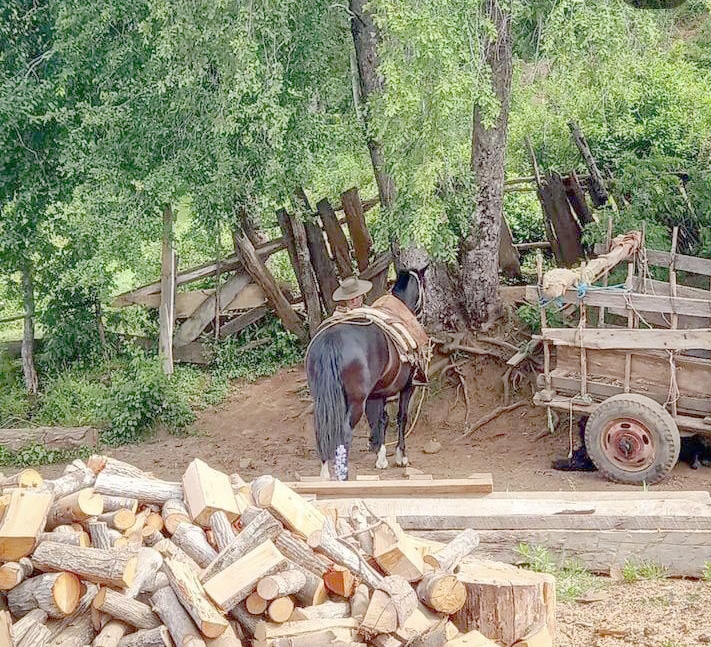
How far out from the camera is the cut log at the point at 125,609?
400cm

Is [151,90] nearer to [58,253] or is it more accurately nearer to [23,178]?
[23,178]

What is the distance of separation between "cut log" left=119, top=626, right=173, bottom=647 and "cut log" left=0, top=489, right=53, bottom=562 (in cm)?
60

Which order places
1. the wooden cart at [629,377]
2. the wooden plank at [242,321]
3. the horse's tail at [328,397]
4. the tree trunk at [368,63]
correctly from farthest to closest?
1. the wooden plank at [242,321]
2. the tree trunk at [368,63]
3. the horse's tail at [328,397]
4. the wooden cart at [629,377]

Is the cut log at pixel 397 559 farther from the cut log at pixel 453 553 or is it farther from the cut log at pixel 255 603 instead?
the cut log at pixel 255 603

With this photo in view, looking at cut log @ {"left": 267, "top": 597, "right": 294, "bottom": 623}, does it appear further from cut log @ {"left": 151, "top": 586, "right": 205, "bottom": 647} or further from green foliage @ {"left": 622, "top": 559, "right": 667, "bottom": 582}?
green foliage @ {"left": 622, "top": 559, "right": 667, "bottom": 582}

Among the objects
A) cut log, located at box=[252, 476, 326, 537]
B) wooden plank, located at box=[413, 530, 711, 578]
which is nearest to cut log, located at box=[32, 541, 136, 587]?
cut log, located at box=[252, 476, 326, 537]

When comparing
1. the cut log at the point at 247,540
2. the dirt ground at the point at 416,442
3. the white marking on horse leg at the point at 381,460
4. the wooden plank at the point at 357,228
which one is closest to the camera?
the cut log at the point at 247,540

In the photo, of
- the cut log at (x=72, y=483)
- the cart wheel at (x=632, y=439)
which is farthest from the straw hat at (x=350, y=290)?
the cut log at (x=72, y=483)

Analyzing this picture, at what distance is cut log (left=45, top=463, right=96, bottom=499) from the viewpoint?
4.68 metres

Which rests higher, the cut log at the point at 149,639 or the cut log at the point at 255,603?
the cut log at the point at 255,603

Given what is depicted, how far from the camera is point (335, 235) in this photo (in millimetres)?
13062

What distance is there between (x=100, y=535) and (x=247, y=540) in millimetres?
696

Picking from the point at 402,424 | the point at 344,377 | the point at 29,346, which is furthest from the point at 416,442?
the point at 29,346

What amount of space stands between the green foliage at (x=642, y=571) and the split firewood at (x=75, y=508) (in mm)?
2890
